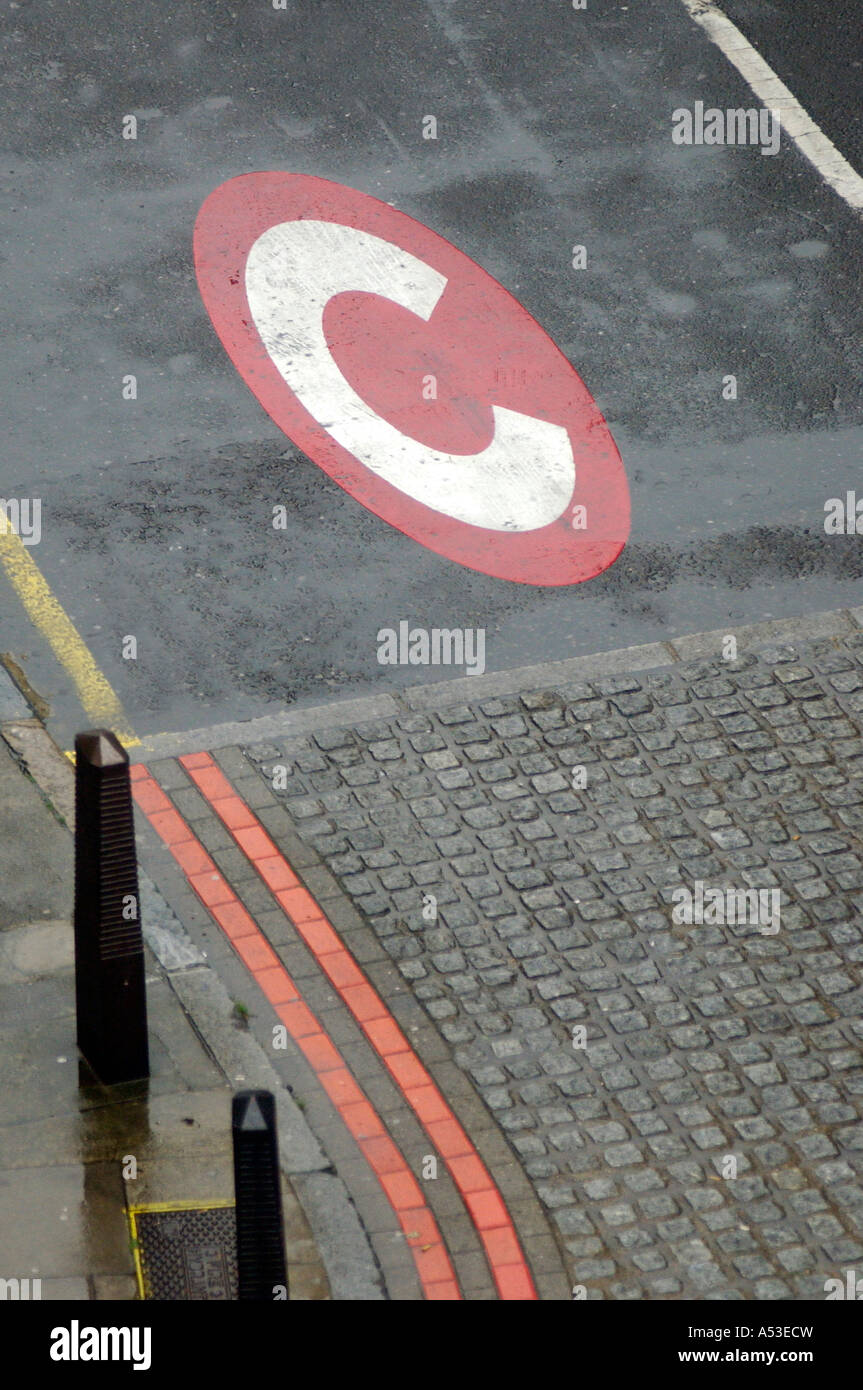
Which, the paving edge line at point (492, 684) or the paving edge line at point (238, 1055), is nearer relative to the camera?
the paving edge line at point (238, 1055)

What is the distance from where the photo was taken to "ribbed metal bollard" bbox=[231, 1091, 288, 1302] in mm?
5191

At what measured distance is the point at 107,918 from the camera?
6770 mm

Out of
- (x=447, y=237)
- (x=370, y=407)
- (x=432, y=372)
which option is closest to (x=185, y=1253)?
(x=370, y=407)

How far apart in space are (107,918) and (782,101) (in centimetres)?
867

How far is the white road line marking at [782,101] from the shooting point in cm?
1242

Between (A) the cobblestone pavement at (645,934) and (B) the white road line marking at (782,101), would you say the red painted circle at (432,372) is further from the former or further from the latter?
(B) the white road line marking at (782,101)

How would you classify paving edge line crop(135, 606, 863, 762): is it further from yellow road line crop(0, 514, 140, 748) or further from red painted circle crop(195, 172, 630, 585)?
red painted circle crop(195, 172, 630, 585)

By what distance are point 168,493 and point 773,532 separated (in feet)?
10.4

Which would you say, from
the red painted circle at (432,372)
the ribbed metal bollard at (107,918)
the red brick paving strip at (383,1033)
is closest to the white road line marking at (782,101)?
the red painted circle at (432,372)

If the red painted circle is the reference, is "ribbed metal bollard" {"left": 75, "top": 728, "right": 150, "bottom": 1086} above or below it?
below

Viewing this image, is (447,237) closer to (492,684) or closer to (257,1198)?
(492,684)

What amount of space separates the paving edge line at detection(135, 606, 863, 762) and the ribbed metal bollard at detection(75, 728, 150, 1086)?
1.90 meters

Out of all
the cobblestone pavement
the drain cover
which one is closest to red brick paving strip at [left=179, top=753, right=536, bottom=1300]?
the cobblestone pavement

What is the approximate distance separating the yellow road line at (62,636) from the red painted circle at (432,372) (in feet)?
5.40
